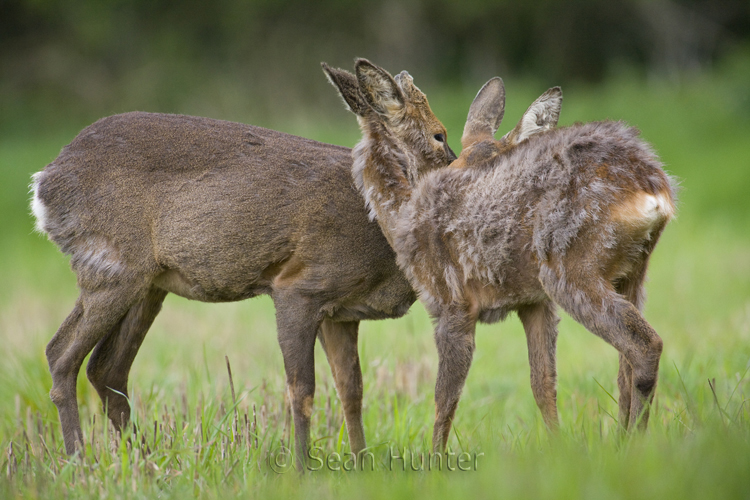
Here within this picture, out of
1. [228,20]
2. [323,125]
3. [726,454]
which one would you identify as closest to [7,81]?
[228,20]

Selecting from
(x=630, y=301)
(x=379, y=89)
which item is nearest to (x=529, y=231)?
(x=630, y=301)

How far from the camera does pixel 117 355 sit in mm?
4875

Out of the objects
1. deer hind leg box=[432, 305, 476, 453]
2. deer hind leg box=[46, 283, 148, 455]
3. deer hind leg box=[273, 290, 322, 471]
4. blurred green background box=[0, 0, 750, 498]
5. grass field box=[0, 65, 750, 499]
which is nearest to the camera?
grass field box=[0, 65, 750, 499]

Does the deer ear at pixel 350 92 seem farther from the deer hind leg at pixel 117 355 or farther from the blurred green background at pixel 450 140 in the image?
the blurred green background at pixel 450 140

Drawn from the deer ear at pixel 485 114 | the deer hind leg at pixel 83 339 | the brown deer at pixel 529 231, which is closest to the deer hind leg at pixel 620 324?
the brown deer at pixel 529 231

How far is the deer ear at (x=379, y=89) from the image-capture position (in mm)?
4348

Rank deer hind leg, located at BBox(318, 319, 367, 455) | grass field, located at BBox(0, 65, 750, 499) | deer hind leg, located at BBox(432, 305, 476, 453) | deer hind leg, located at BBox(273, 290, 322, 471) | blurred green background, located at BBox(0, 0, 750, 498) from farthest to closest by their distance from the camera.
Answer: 1. deer hind leg, located at BBox(318, 319, 367, 455)
2. blurred green background, located at BBox(0, 0, 750, 498)
3. deer hind leg, located at BBox(273, 290, 322, 471)
4. deer hind leg, located at BBox(432, 305, 476, 453)
5. grass field, located at BBox(0, 65, 750, 499)

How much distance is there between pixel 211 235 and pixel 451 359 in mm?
1490

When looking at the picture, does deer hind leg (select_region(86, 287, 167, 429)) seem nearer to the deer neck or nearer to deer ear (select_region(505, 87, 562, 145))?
the deer neck

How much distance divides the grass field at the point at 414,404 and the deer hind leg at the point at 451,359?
0.48 feet

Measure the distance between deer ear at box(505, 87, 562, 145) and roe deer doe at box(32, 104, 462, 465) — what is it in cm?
99

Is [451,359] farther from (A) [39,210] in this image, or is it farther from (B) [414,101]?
(A) [39,210]

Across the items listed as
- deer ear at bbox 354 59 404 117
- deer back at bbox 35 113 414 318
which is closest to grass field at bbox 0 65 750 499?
deer back at bbox 35 113 414 318

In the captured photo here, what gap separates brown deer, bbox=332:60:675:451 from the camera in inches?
136
